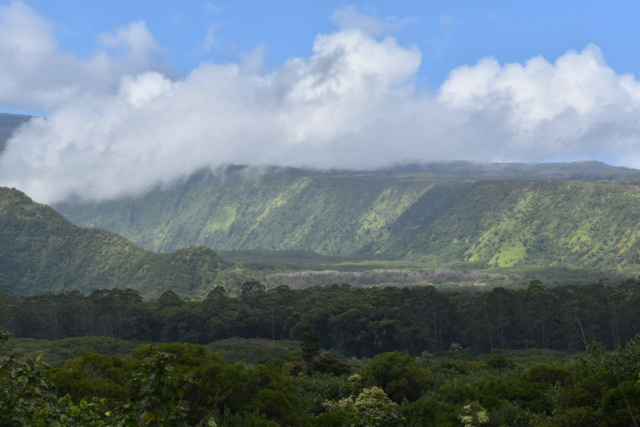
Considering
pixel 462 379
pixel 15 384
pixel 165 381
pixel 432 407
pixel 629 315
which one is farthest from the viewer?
pixel 629 315

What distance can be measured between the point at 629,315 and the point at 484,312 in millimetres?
24349

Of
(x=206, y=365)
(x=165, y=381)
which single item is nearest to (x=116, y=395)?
(x=206, y=365)

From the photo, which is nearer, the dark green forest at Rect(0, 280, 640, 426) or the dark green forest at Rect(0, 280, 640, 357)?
the dark green forest at Rect(0, 280, 640, 426)

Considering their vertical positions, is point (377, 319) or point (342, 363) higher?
point (342, 363)

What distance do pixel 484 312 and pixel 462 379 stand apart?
213 feet

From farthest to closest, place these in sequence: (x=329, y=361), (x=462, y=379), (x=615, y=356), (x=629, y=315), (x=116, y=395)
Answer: (x=629, y=315) → (x=329, y=361) → (x=462, y=379) → (x=116, y=395) → (x=615, y=356)

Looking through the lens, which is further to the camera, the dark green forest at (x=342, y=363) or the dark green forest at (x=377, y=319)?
the dark green forest at (x=377, y=319)

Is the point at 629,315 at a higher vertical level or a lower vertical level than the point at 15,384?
lower

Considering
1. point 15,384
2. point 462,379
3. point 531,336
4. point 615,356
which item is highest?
point 15,384

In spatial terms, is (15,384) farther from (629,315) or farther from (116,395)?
(629,315)

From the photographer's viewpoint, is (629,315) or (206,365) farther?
(629,315)

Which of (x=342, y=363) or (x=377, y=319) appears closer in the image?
(x=342, y=363)

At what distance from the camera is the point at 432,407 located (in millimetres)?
48531

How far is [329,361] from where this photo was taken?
247 feet
